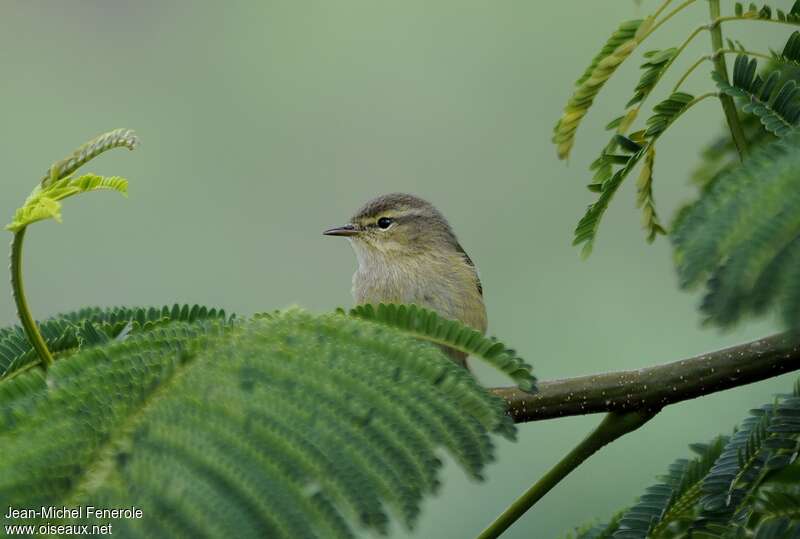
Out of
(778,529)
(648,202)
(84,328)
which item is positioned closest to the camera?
(778,529)

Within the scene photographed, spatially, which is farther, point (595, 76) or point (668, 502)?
→ point (595, 76)

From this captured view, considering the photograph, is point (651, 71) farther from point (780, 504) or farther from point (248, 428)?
point (248, 428)

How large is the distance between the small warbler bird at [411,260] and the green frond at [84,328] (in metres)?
2.62

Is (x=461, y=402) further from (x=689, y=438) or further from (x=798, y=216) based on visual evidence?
(x=689, y=438)

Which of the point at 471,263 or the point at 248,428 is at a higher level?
the point at 471,263

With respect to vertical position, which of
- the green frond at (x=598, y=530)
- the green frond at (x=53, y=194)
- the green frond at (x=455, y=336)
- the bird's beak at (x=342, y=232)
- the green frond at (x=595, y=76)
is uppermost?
the bird's beak at (x=342, y=232)

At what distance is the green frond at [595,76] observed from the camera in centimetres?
276

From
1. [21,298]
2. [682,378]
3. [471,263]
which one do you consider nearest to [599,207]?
[682,378]

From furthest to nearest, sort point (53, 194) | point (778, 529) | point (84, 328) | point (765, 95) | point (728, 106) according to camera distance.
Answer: point (728, 106)
point (765, 95)
point (84, 328)
point (778, 529)
point (53, 194)

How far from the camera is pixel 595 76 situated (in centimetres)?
283

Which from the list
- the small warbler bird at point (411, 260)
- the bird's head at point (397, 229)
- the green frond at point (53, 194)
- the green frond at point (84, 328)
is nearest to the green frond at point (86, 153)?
the green frond at point (53, 194)

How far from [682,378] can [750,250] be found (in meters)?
0.99

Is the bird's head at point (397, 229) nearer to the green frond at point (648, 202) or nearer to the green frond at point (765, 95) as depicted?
the green frond at point (648, 202)

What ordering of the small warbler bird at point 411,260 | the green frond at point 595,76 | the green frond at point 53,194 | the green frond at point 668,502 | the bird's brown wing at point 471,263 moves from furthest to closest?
the bird's brown wing at point 471,263 < the small warbler bird at point 411,260 < the green frond at point 595,76 < the green frond at point 668,502 < the green frond at point 53,194
